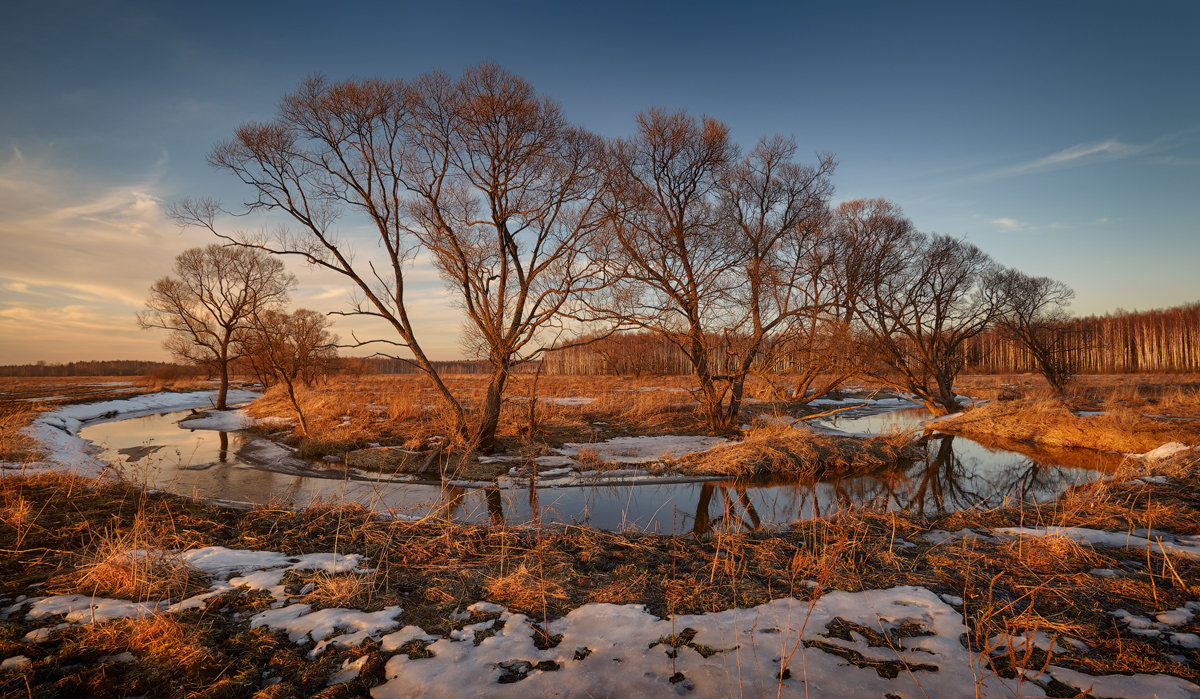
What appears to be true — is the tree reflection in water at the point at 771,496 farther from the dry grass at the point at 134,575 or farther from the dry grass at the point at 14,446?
the dry grass at the point at 14,446

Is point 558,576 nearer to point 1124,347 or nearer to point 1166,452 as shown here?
point 1166,452

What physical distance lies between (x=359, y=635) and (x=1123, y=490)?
1015 cm

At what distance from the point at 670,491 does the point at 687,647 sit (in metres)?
6.57

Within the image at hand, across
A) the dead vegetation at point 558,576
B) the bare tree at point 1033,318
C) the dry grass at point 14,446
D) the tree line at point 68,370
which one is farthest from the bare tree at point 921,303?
the tree line at point 68,370

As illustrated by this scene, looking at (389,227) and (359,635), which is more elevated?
(389,227)

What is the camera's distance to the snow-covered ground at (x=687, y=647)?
8.87ft

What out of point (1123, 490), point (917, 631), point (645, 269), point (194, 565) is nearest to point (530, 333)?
point (645, 269)

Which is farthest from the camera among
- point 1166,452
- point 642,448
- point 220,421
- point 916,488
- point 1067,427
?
point 220,421

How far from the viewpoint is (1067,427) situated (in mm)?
14609

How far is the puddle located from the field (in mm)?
986

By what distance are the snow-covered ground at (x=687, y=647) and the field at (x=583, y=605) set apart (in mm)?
17

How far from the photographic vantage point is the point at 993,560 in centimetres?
446

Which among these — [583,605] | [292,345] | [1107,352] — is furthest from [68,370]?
[1107,352]

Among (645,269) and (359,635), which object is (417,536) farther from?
(645,269)
